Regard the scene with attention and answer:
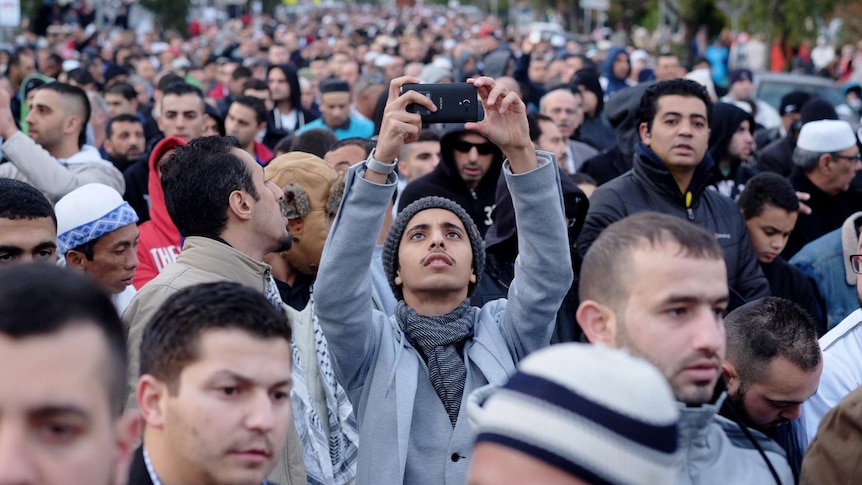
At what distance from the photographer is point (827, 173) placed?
8.19m

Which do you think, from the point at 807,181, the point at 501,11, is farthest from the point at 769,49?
the point at 501,11

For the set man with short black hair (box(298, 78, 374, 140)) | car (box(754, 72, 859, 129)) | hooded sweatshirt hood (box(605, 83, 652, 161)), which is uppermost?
hooded sweatshirt hood (box(605, 83, 652, 161))

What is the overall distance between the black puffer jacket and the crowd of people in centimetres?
1

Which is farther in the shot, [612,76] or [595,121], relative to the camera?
[612,76]

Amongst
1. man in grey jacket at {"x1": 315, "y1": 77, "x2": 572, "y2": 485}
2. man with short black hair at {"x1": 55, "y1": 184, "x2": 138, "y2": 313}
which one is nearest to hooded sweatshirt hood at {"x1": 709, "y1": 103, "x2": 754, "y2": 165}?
man with short black hair at {"x1": 55, "y1": 184, "x2": 138, "y2": 313}

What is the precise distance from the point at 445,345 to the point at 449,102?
89cm

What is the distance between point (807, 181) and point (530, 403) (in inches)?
266

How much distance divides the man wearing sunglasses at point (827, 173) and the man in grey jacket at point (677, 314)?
213 inches

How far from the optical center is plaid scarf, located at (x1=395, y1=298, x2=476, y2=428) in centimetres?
385

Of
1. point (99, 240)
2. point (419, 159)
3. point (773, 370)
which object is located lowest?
point (419, 159)

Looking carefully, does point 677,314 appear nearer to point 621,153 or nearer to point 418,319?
point 418,319

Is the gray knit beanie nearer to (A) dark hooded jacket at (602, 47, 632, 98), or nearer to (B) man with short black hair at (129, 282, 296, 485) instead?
(B) man with short black hair at (129, 282, 296, 485)

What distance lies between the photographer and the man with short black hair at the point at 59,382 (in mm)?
A: 2025

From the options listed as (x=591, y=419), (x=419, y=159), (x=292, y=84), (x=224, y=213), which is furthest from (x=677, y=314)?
(x=292, y=84)
